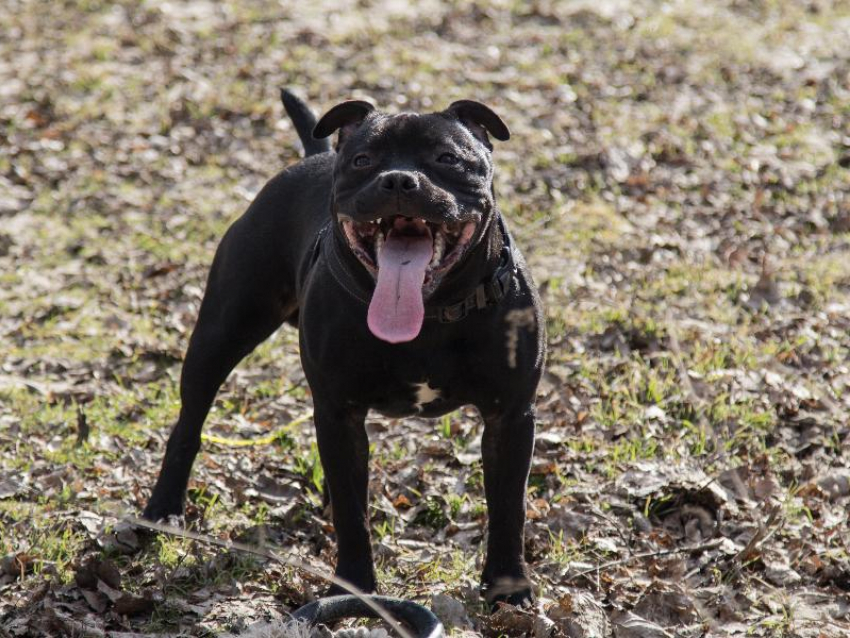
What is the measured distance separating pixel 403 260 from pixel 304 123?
1913 mm

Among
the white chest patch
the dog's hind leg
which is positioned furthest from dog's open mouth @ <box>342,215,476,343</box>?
the dog's hind leg

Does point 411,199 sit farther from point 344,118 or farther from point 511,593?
point 511,593

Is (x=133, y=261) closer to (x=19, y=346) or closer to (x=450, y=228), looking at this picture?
(x=19, y=346)

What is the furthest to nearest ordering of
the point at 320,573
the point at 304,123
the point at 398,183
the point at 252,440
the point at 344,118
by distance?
the point at 252,440, the point at 304,123, the point at 344,118, the point at 398,183, the point at 320,573

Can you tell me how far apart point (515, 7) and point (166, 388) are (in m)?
8.85

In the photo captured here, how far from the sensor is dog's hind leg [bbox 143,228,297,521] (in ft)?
16.8

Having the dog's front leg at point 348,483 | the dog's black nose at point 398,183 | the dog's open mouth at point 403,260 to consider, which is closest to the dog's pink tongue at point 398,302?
the dog's open mouth at point 403,260

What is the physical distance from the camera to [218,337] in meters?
5.15

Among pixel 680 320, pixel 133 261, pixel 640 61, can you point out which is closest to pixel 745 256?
pixel 680 320

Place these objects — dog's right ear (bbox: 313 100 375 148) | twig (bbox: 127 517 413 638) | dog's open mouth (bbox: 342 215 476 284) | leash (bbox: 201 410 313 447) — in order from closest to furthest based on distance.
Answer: twig (bbox: 127 517 413 638) → dog's open mouth (bbox: 342 215 476 284) → dog's right ear (bbox: 313 100 375 148) → leash (bbox: 201 410 313 447)

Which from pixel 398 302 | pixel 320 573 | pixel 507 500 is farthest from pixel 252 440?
pixel 320 573

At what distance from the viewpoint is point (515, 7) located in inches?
554

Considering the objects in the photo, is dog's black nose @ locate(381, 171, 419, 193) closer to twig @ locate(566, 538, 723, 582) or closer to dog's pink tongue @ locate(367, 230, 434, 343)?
dog's pink tongue @ locate(367, 230, 434, 343)

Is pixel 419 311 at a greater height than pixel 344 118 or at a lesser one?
lesser
